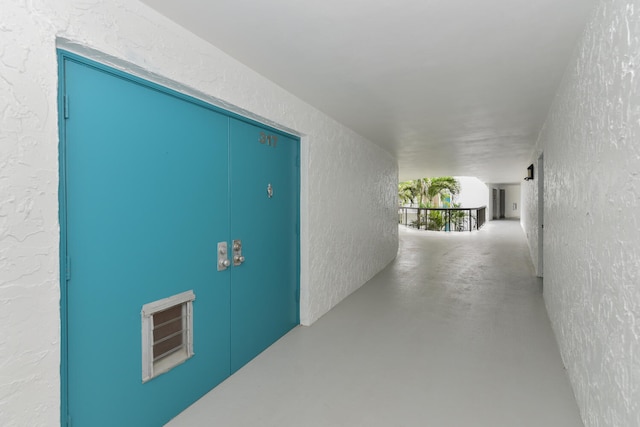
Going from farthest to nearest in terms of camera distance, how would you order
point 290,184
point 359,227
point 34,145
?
1. point 359,227
2. point 290,184
3. point 34,145

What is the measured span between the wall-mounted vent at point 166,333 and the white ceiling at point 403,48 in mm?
1527

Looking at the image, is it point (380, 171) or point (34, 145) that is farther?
point (380, 171)

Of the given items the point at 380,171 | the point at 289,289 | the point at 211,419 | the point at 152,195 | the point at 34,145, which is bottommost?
the point at 211,419

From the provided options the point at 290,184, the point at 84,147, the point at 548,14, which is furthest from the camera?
the point at 290,184

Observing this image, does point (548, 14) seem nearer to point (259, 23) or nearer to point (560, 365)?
point (259, 23)

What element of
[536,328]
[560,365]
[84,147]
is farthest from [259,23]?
[536,328]

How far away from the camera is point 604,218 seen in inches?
56.4

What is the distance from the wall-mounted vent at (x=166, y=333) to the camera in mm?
1701

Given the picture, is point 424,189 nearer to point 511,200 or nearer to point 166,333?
point 511,200

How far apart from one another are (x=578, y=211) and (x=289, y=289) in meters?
2.25

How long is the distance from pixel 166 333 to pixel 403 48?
218cm

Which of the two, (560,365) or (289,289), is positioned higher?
(289,289)

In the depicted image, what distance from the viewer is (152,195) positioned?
1.72m

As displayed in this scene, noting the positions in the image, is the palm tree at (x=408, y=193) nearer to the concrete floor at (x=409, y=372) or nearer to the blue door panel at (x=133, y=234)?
the concrete floor at (x=409, y=372)
